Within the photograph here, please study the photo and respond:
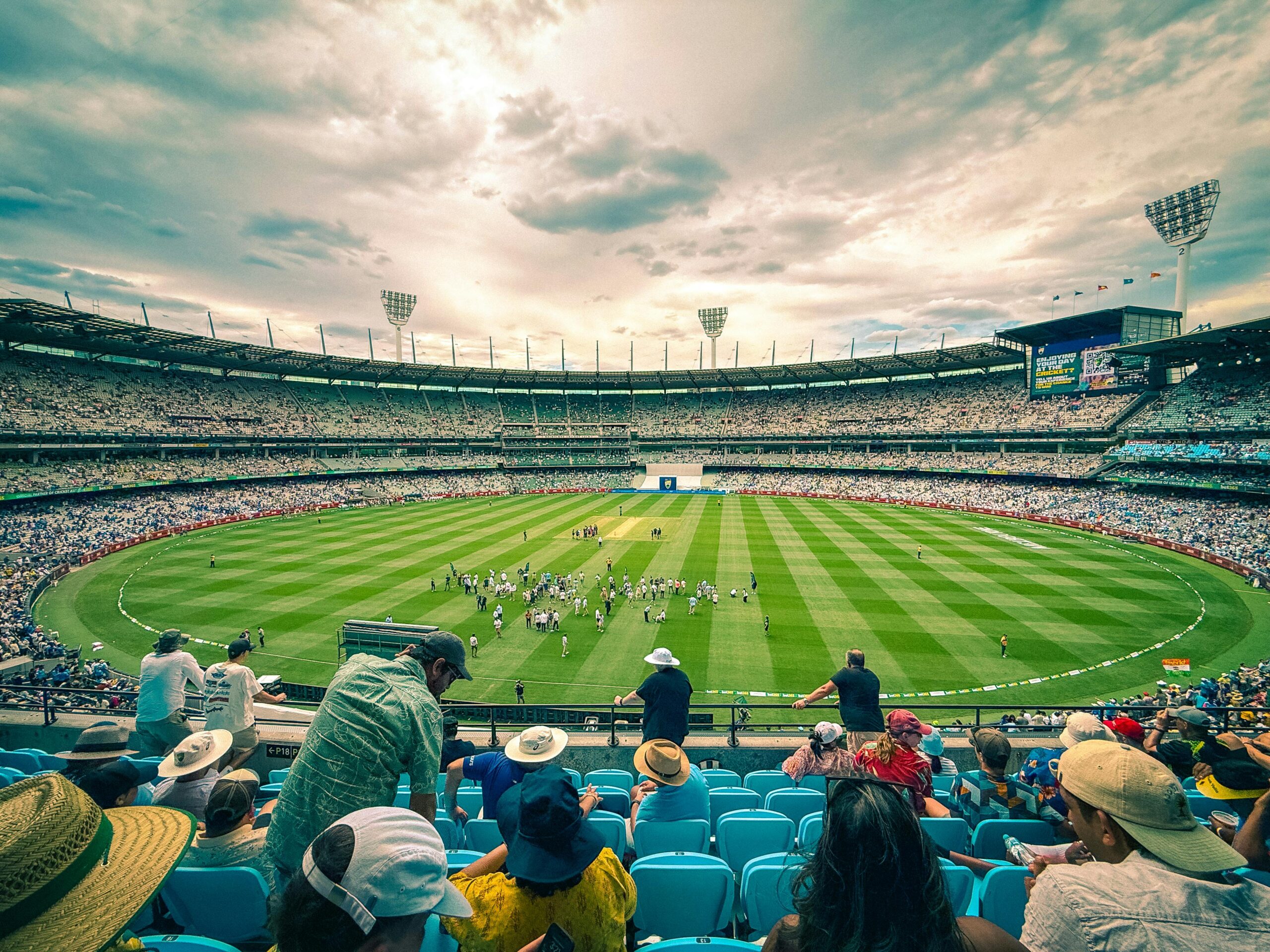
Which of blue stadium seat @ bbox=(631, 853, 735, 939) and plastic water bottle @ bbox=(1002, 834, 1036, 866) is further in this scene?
blue stadium seat @ bbox=(631, 853, 735, 939)

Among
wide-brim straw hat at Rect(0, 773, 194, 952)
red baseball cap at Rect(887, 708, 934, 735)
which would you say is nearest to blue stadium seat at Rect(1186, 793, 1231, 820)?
red baseball cap at Rect(887, 708, 934, 735)

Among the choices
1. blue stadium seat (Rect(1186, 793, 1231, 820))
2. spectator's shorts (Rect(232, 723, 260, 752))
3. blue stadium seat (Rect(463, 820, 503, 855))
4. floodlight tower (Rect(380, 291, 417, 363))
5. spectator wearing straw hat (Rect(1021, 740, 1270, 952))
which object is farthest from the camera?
floodlight tower (Rect(380, 291, 417, 363))

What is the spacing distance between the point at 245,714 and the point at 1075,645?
1078 inches

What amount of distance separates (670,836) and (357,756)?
3.18 metres

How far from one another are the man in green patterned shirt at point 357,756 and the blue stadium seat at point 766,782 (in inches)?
199

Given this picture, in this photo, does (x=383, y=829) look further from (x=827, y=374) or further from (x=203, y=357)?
(x=827, y=374)

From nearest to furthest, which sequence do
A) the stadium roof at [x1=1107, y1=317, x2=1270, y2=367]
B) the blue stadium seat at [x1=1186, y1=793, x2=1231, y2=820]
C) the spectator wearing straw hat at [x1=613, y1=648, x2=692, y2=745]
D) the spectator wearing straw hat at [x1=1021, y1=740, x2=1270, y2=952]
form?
the spectator wearing straw hat at [x1=1021, y1=740, x2=1270, y2=952], the blue stadium seat at [x1=1186, y1=793, x2=1231, y2=820], the spectator wearing straw hat at [x1=613, y1=648, x2=692, y2=745], the stadium roof at [x1=1107, y1=317, x2=1270, y2=367]

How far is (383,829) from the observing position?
77.4 inches

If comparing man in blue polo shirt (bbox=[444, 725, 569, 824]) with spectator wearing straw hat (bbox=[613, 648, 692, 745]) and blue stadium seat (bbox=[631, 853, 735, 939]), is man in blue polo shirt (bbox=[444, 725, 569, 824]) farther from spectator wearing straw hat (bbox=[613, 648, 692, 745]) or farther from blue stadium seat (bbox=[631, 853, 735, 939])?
spectator wearing straw hat (bbox=[613, 648, 692, 745])

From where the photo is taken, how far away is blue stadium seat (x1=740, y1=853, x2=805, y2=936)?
12.7 feet

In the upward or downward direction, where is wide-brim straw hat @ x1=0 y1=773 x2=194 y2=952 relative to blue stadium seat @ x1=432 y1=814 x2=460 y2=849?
upward

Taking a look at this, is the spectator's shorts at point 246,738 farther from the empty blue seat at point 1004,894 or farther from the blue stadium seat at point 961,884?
the empty blue seat at point 1004,894

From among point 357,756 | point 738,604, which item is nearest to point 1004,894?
point 357,756

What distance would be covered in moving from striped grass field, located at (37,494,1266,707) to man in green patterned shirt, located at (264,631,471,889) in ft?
51.7
